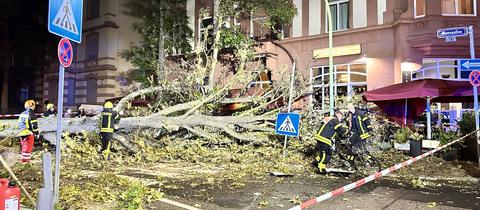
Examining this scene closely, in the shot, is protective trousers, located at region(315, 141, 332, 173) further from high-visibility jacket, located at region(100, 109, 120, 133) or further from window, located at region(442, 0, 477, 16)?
window, located at region(442, 0, 477, 16)

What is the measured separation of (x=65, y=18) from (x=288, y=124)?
6.69 metres

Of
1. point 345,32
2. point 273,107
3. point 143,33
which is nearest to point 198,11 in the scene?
point 143,33

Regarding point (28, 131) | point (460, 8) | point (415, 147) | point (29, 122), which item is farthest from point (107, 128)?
point (460, 8)

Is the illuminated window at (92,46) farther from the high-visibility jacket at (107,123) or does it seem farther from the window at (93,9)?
the high-visibility jacket at (107,123)

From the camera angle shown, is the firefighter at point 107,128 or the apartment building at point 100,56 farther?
the apartment building at point 100,56

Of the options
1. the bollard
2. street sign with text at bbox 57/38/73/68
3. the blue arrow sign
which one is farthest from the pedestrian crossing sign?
the bollard

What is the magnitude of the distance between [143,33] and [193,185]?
17819 millimetres

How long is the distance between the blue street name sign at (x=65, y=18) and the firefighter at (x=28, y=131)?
6191mm

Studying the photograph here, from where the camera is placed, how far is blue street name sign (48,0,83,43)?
4.91 meters

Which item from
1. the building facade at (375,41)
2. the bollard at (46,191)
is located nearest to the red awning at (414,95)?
the building facade at (375,41)

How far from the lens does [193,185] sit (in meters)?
8.18

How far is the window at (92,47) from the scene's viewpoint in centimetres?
2822

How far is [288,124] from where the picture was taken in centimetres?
1083

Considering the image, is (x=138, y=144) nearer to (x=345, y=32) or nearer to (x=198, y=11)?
(x=345, y=32)
